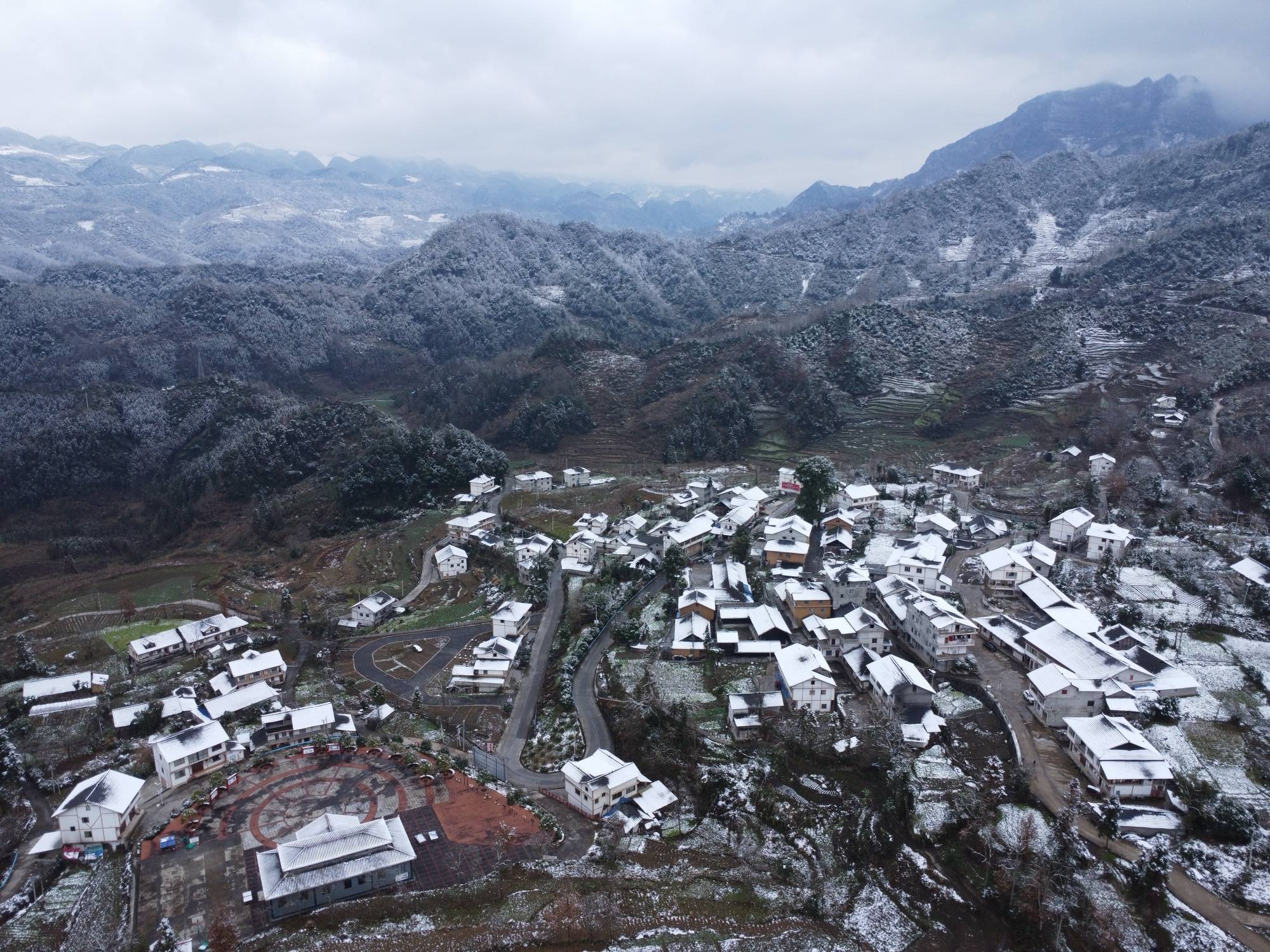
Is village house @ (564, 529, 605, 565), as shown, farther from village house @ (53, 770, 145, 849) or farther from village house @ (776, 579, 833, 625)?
village house @ (53, 770, 145, 849)

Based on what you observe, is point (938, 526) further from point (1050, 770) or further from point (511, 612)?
point (511, 612)

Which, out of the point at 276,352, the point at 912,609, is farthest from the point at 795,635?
the point at 276,352

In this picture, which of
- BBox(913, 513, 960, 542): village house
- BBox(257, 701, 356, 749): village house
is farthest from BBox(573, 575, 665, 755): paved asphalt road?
BBox(913, 513, 960, 542): village house

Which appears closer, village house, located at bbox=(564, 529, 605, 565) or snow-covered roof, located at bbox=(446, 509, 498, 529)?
village house, located at bbox=(564, 529, 605, 565)

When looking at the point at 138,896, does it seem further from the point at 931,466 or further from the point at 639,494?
the point at 931,466

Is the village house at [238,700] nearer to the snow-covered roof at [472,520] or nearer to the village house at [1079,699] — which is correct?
the snow-covered roof at [472,520]

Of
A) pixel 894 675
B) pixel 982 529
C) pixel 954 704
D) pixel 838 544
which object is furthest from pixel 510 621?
pixel 982 529
